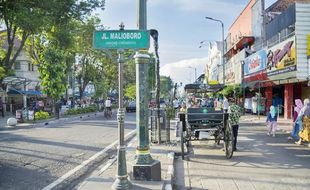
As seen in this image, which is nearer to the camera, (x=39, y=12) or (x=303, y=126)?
(x=303, y=126)

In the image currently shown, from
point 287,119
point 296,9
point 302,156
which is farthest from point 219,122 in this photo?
point 287,119

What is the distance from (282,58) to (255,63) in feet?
28.1

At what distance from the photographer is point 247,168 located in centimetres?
1077

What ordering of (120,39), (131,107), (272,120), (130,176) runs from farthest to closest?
(131,107), (272,120), (130,176), (120,39)

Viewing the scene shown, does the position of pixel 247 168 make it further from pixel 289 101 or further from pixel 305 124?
pixel 289 101

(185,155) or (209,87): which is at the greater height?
(209,87)

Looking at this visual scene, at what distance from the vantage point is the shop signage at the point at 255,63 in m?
33.8

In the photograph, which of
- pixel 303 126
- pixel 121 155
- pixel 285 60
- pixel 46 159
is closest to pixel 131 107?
pixel 285 60

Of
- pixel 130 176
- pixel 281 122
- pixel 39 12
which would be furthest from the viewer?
pixel 281 122

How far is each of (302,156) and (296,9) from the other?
49.0 feet

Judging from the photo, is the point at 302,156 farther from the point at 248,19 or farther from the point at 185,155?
the point at 248,19

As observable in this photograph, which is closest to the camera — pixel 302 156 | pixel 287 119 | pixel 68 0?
pixel 302 156

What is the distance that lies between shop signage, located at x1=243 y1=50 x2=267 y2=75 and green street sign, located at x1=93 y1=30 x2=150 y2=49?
2672cm

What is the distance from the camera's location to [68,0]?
87.6ft
